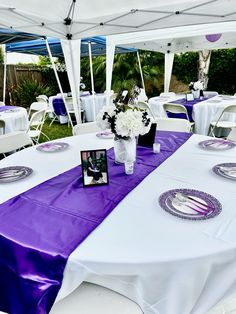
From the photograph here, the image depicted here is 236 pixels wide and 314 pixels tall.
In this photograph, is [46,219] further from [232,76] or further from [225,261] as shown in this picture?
[232,76]

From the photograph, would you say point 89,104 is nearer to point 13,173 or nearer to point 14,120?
point 14,120

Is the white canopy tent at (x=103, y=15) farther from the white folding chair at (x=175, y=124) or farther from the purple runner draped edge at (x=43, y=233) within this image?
the purple runner draped edge at (x=43, y=233)

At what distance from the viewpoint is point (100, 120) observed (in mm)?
1484

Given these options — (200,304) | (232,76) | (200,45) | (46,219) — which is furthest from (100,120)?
(232,76)

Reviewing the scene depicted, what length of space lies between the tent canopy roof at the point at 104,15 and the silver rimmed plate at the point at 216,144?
2024 mm

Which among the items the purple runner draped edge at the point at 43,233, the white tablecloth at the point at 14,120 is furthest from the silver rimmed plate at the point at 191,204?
the white tablecloth at the point at 14,120

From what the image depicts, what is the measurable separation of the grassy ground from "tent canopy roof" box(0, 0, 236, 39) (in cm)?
236

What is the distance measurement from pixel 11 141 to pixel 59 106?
15.1 ft

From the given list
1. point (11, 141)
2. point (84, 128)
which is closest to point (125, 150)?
point (11, 141)

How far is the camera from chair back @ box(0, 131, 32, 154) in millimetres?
2141

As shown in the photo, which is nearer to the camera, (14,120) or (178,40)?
(14,120)

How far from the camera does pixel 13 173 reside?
4.82 feet

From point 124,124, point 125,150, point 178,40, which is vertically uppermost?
point 178,40

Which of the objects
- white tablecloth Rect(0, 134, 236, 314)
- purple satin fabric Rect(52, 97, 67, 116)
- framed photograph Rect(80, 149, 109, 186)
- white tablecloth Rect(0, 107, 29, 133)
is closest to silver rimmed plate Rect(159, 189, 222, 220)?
white tablecloth Rect(0, 134, 236, 314)
